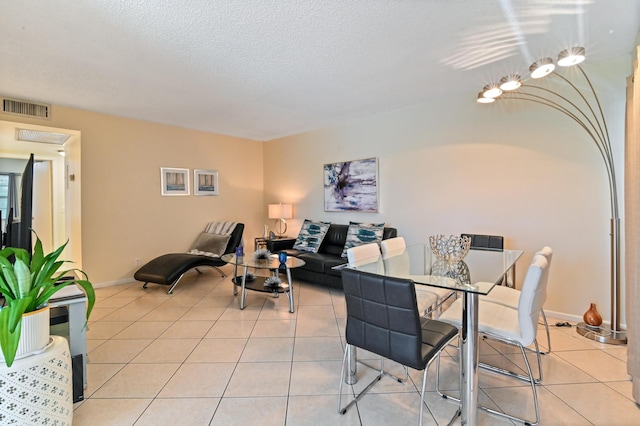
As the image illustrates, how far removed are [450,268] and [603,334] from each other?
5.90 feet

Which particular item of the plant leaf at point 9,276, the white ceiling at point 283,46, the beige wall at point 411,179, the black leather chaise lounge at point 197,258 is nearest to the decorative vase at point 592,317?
the beige wall at point 411,179

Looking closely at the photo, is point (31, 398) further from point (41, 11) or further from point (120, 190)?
point (120, 190)

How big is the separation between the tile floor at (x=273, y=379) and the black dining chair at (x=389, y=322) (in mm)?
334

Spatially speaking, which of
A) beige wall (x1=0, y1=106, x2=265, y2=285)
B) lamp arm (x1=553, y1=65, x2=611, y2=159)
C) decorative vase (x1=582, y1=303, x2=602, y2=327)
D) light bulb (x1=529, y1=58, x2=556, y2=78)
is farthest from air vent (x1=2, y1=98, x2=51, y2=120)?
decorative vase (x1=582, y1=303, x2=602, y2=327)

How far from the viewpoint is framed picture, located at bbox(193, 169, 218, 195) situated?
16.9ft

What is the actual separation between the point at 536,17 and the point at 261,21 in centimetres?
193

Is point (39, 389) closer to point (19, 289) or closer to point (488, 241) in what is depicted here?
point (19, 289)

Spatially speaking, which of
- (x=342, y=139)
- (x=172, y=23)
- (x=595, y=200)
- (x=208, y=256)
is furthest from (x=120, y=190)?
(x=595, y=200)

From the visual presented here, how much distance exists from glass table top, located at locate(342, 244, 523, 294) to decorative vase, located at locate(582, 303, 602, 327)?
3.43 feet

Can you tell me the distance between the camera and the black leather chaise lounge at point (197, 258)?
12.6 feet

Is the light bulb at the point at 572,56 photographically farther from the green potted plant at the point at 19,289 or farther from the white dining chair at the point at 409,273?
the green potted plant at the point at 19,289

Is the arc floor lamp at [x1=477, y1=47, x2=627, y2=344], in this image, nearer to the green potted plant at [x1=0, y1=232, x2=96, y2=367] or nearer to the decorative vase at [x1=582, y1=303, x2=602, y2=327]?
the decorative vase at [x1=582, y1=303, x2=602, y2=327]

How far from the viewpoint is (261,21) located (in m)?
2.04

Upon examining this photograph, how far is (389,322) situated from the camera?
1449mm
